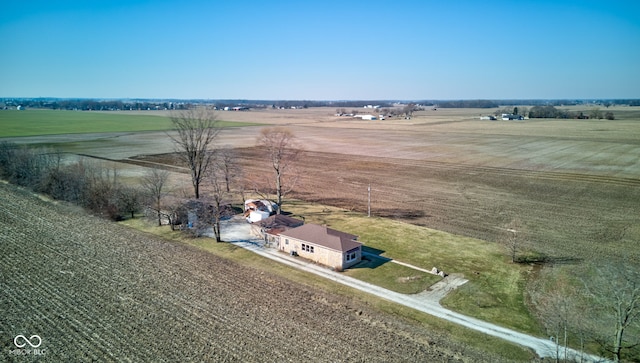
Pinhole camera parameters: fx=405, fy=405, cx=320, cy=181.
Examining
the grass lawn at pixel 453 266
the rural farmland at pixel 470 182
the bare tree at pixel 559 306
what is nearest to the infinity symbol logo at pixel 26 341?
the rural farmland at pixel 470 182

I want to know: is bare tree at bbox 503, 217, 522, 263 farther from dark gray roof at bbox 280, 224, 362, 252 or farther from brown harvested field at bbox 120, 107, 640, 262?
dark gray roof at bbox 280, 224, 362, 252

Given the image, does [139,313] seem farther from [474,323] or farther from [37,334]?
[474,323]

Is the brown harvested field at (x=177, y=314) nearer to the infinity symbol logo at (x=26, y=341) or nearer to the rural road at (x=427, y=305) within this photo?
the infinity symbol logo at (x=26, y=341)

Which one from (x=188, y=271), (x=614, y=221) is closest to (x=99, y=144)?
(x=188, y=271)

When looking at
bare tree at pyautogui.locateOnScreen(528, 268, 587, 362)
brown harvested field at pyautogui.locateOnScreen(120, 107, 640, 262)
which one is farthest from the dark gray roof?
bare tree at pyautogui.locateOnScreen(528, 268, 587, 362)
